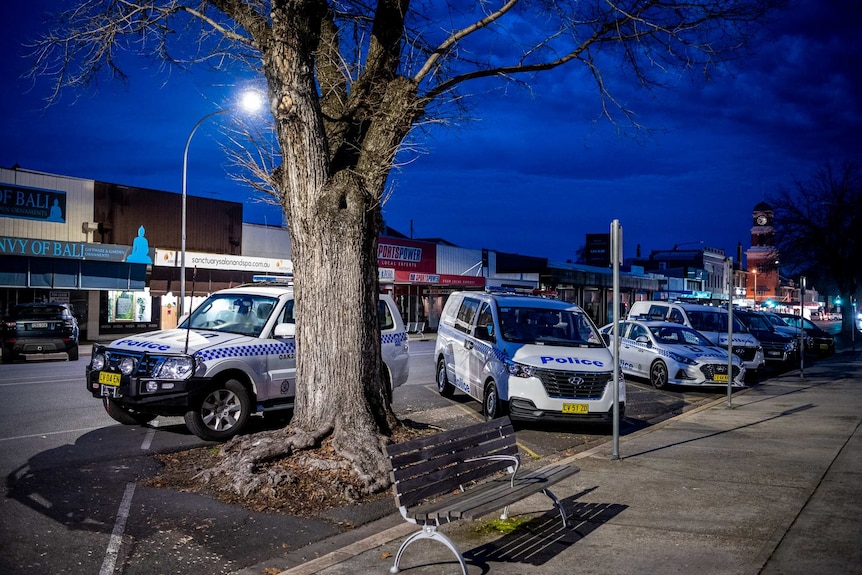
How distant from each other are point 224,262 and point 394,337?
22.9 meters

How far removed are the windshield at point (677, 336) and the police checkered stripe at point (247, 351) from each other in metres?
10.5

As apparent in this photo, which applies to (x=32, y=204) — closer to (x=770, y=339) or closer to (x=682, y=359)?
(x=682, y=359)

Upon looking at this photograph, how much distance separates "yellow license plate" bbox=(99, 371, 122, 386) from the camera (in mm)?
9250

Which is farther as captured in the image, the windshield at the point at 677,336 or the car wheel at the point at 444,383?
the windshield at the point at 677,336

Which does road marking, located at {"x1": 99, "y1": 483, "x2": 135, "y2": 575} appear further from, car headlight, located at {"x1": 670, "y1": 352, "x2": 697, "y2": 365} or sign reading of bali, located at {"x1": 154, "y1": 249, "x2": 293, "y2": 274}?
sign reading of bali, located at {"x1": 154, "y1": 249, "x2": 293, "y2": 274}

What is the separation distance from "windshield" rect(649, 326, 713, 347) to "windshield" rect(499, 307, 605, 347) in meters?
5.82

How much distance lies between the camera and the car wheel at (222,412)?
9.38 metres

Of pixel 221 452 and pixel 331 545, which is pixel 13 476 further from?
pixel 331 545

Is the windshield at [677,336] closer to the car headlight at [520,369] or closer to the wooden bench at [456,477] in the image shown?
the car headlight at [520,369]

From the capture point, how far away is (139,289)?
3153 cm

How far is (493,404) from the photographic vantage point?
11406 mm

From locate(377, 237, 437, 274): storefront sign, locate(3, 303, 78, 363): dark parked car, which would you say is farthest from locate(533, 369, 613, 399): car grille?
locate(377, 237, 437, 274): storefront sign

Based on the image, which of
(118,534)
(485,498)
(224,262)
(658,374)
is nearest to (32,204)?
(224,262)

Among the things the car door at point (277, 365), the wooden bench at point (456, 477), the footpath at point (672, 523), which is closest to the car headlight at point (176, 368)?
the car door at point (277, 365)
